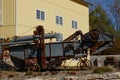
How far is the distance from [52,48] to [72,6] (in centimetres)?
1864

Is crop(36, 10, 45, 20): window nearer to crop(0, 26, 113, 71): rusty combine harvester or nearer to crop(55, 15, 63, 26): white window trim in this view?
crop(55, 15, 63, 26): white window trim

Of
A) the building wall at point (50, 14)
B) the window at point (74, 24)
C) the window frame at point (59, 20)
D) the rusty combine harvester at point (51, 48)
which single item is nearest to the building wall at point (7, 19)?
the building wall at point (50, 14)

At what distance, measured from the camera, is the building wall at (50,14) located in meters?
36.3

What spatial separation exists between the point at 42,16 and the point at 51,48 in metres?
11.4

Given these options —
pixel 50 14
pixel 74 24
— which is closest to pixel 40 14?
pixel 50 14

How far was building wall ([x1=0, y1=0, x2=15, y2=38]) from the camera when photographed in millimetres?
35438

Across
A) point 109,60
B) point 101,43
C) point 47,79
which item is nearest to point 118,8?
point 109,60

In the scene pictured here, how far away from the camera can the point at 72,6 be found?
153 feet

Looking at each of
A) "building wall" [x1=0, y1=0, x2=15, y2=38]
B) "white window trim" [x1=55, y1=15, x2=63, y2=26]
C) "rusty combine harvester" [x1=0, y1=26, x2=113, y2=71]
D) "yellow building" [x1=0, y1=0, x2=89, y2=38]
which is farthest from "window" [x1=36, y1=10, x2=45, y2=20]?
"rusty combine harvester" [x1=0, y1=26, x2=113, y2=71]

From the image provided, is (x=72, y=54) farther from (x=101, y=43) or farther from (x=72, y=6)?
(x=72, y=6)

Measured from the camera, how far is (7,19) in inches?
1409

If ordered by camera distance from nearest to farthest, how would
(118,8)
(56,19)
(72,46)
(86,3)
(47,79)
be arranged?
1. (47,79)
2. (72,46)
3. (56,19)
4. (86,3)
5. (118,8)

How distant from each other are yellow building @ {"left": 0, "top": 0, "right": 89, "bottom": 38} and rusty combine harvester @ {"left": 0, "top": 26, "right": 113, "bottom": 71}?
6611 millimetres

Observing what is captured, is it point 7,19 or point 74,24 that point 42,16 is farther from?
point 74,24
